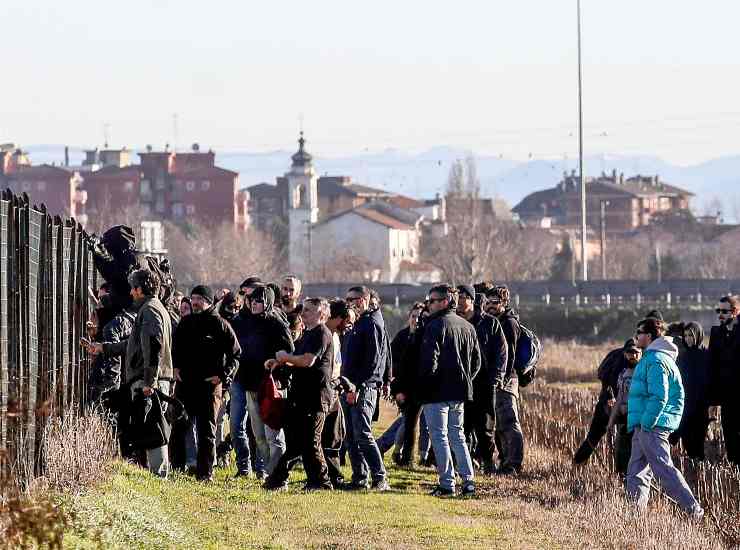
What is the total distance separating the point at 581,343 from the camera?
7356cm

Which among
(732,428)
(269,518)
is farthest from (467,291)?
(269,518)

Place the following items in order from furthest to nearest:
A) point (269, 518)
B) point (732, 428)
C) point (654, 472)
Answer: 1. point (732, 428)
2. point (654, 472)
3. point (269, 518)

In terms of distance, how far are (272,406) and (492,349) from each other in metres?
3.20

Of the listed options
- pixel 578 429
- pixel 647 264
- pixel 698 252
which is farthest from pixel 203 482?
pixel 698 252

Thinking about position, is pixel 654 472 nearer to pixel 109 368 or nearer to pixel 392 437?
pixel 109 368

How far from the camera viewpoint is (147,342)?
15.8m

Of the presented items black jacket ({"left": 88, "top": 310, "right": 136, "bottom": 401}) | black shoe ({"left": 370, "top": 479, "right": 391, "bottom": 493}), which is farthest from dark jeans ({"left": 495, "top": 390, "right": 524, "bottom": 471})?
black jacket ({"left": 88, "top": 310, "right": 136, "bottom": 401})

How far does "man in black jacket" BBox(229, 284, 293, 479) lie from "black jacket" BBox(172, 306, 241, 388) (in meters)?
0.57

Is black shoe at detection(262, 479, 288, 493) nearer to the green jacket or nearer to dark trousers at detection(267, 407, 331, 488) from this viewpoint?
dark trousers at detection(267, 407, 331, 488)

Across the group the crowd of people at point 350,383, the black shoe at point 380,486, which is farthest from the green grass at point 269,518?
the crowd of people at point 350,383

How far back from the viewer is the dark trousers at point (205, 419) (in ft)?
58.1

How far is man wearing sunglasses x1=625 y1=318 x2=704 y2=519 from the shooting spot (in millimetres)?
15992

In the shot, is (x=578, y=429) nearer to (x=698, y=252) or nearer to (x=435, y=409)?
(x=435, y=409)

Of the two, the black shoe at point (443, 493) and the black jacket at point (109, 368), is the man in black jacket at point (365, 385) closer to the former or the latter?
the black shoe at point (443, 493)
